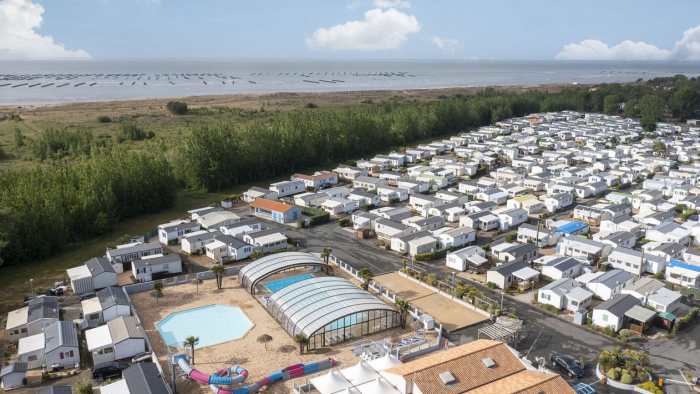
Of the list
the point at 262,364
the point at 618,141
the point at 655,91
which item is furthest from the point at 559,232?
the point at 655,91

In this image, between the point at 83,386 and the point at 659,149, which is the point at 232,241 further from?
the point at 659,149

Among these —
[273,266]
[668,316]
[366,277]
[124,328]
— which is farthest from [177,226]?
[668,316]

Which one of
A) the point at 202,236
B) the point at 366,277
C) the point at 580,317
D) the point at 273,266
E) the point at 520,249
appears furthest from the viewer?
the point at 202,236

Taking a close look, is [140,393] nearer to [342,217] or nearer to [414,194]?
[342,217]

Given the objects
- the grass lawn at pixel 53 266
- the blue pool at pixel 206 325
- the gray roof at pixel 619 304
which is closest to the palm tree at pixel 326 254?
the blue pool at pixel 206 325

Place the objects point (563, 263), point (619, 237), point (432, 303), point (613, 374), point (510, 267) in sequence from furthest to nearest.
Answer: point (619, 237) → point (563, 263) → point (510, 267) → point (432, 303) → point (613, 374)

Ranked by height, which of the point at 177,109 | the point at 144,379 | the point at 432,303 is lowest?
the point at 432,303

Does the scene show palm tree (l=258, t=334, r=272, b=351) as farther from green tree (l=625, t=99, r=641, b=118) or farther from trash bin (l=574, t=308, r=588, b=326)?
green tree (l=625, t=99, r=641, b=118)

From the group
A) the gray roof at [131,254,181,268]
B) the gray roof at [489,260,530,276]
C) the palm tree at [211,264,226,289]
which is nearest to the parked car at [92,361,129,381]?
the palm tree at [211,264,226,289]
